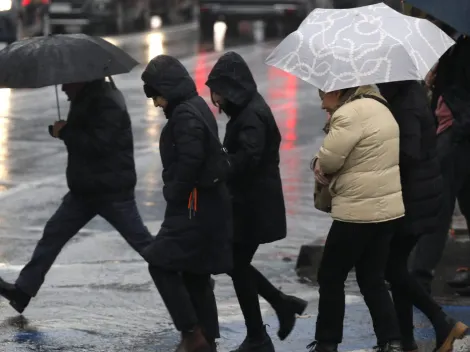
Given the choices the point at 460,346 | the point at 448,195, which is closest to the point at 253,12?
the point at 448,195

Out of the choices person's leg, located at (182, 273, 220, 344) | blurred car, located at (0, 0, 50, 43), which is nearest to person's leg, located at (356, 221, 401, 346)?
person's leg, located at (182, 273, 220, 344)

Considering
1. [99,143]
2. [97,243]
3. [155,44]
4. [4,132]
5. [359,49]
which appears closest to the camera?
[359,49]

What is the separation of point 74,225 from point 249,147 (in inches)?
68.2

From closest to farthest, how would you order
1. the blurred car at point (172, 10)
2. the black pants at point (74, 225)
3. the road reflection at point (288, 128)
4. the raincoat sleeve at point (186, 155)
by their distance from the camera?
the raincoat sleeve at point (186, 155) → the black pants at point (74, 225) → the road reflection at point (288, 128) → the blurred car at point (172, 10)

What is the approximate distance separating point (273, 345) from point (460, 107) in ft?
6.16

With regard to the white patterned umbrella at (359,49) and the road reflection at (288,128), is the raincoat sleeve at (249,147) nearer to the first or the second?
the white patterned umbrella at (359,49)

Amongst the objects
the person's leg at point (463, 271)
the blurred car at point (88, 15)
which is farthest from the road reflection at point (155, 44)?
the person's leg at point (463, 271)

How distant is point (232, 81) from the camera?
21.2 ft

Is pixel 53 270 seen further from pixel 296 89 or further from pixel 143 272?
pixel 296 89

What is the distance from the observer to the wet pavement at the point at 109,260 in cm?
703

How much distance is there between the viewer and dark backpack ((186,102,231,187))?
20.2ft

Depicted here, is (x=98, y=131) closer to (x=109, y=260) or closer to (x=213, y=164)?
(x=213, y=164)

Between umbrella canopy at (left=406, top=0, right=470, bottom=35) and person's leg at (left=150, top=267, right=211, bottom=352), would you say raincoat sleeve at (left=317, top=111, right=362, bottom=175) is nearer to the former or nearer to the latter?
person's leg at (left=150, top=267, right=211, bottom=352)

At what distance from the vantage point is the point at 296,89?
20.9 metres
